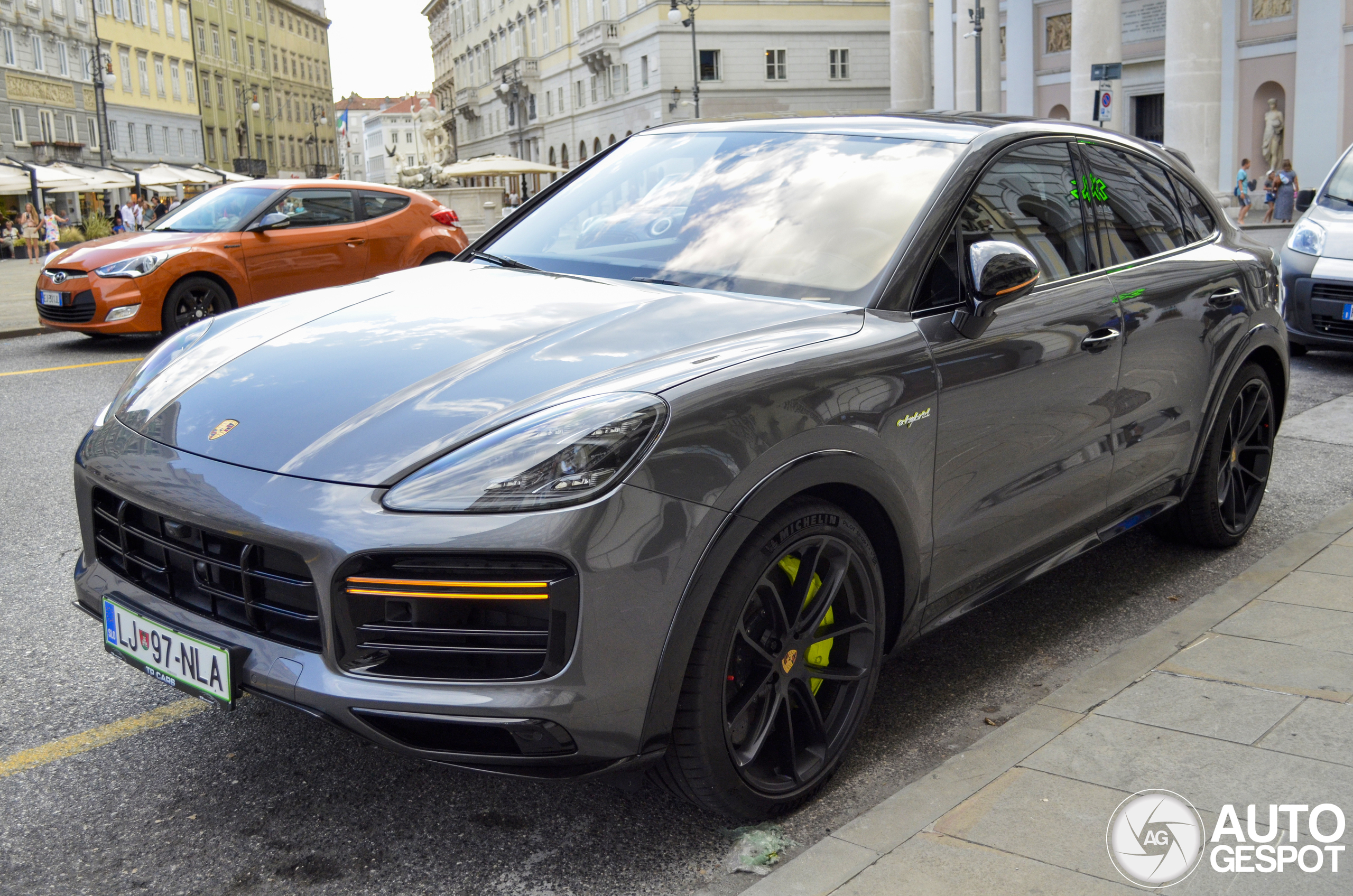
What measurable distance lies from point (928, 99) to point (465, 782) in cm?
4467

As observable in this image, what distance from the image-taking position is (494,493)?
2285 millimetres

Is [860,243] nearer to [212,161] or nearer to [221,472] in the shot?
[221,472]

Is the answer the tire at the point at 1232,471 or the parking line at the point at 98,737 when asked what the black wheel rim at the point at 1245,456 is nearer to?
the tire at the point at 1232,471

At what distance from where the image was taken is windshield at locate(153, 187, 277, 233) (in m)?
11.8

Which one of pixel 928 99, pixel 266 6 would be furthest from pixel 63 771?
pixel 266 6

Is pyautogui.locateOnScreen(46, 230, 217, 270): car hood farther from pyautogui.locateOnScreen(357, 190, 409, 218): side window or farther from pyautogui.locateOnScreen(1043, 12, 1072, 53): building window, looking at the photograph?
pyautogui.locateOnScreen(1043, 12, 1072, 53): building window

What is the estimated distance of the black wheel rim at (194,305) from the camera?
11219 millimetres

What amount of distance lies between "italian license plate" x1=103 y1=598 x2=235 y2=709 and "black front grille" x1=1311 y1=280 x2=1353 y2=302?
881cm

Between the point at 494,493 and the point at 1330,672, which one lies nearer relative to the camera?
the point at 494,493

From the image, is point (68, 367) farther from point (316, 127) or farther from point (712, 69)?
point (316, 127)

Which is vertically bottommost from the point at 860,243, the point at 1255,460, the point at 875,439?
the point at 1255,460

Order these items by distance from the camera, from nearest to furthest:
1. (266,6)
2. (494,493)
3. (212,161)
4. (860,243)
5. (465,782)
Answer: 1. (494,493)
2. (465,782)
3. (860,243)
4. (212,161)
5. (266,6)

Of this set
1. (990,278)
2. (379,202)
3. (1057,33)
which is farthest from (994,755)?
(1057,33)

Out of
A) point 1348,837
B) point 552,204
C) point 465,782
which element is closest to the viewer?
point 1348,837
